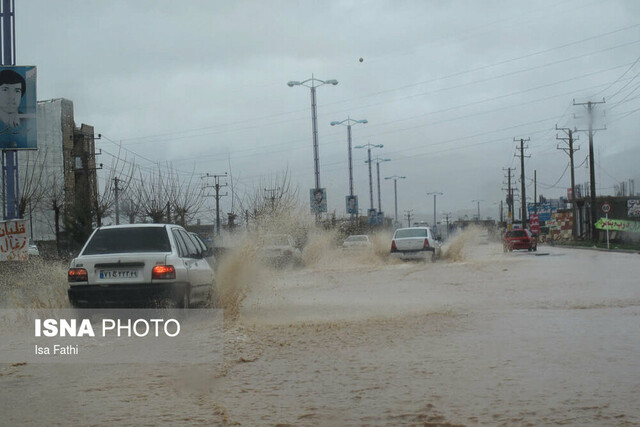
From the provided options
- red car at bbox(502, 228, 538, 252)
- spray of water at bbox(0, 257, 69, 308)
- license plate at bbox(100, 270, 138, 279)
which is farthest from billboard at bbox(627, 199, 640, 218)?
license plate at bbox(100, 270, 138, 279)

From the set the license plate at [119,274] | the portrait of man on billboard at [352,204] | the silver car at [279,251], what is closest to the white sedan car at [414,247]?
the silver car at [279,251]

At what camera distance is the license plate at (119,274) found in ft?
33.8

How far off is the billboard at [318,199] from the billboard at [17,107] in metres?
22.5

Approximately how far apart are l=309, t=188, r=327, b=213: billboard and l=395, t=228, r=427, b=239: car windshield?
7.24m

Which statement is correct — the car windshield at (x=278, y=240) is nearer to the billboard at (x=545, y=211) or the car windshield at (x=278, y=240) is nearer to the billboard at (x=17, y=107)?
the billboard at (x=17, y=107)

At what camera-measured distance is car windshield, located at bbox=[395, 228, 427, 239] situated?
101 feet

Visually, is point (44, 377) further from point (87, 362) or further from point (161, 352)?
point (161, 352)

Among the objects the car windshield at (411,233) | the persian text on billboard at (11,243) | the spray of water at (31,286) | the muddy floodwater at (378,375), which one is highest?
the persian text on billboard at (11,243)

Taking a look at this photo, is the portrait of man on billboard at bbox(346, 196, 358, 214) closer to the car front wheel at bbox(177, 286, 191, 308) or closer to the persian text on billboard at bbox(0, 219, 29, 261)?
A: the persian text on billboard at bbox(0, 219, 29, 261)

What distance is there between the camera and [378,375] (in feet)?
23.6

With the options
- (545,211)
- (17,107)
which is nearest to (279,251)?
(17,107)

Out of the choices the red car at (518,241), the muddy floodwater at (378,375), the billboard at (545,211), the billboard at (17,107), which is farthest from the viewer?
the billboard at (545,211)

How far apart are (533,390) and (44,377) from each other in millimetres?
4661

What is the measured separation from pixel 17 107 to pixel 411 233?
18.7 metres
